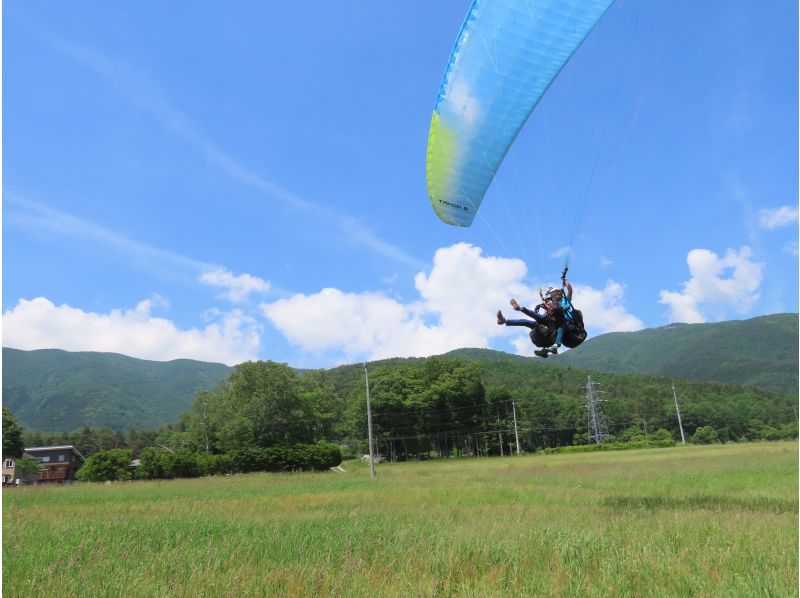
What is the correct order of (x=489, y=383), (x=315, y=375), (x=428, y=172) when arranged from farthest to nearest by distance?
(x=489, y=383) → (x=315, y=375) → (x=428, y=172)

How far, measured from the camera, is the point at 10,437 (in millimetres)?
51250

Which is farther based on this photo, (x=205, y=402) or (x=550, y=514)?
(x=205, y=402)

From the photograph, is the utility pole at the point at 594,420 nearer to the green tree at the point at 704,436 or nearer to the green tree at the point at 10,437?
the green tree at the point at 704,436

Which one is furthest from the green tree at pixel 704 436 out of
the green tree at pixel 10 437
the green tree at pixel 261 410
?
the green tree at pixel 10 437

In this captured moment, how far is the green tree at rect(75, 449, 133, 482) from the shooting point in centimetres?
3503

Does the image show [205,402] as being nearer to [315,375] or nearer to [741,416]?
[315,375]

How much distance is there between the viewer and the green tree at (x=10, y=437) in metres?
49.7

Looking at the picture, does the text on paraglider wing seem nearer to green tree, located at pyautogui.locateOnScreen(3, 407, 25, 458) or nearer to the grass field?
the grass field

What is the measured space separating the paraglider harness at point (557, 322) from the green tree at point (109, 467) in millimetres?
33465

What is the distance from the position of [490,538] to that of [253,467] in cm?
3372

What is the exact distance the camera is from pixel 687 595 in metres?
5.46

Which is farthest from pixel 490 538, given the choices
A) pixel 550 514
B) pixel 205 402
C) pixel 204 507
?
pixel 205 402

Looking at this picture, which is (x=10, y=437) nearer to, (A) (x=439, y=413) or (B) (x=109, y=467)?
(B) (x=109, y=467)

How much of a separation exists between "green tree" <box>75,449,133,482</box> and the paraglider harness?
3347cm
